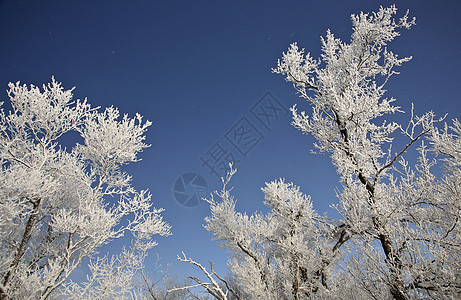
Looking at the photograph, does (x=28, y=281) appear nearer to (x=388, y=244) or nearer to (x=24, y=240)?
(x=24, y=240)

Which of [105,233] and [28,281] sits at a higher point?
[105,233]

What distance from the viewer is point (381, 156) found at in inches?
207

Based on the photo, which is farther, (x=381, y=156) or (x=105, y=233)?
(x=105, y=233)

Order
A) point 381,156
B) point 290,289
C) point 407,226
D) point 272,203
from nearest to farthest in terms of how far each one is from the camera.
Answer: point 407,226
point 381,156
point 290,289
point 272,203

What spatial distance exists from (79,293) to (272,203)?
8.95 meters

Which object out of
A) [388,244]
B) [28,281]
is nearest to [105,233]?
[28,281]

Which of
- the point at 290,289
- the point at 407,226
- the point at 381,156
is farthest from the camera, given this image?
the point at 290,289

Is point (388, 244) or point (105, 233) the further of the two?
point (105, 233)

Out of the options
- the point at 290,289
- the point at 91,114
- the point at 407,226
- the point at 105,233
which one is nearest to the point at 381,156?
the point at 407,226

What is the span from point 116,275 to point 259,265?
240 inches

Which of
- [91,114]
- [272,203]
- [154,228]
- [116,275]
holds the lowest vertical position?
[116,275]

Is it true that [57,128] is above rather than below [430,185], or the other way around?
above

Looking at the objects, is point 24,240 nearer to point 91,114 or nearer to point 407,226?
point 91,114

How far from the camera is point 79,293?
726cm
